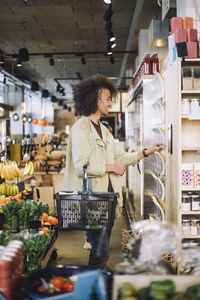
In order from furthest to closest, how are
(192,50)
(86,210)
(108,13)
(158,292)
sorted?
1. (108,13)
2. (192,50)
3. (86,210)
4. (158,292)

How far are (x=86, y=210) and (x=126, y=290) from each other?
1.01 m

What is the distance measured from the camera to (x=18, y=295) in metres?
1.71

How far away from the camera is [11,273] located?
1616 millimetres

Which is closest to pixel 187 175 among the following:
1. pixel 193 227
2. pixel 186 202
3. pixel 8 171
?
pixel 186 202

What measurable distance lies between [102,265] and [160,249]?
0.32 meters

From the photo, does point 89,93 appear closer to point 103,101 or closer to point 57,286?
point 103,101

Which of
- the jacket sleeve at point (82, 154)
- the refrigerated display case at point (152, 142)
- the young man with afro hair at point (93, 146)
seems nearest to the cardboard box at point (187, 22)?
the refrigerated display case at point (152, 142)

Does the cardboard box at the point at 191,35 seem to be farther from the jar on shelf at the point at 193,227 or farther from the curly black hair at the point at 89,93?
the jar on shelf at the point at 193,227

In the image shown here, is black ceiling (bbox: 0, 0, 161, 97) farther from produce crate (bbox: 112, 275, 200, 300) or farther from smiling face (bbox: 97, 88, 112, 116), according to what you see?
produce crate (bbox: 112, 275, 200, 300)

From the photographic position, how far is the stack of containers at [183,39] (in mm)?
3242

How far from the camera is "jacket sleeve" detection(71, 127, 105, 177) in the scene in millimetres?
2775

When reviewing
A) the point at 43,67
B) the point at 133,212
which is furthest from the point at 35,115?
the point at 133,212

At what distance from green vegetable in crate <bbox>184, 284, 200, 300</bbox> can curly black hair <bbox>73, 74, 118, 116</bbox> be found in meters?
1.88

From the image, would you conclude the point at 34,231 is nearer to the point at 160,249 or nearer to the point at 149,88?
the point at 160,249
